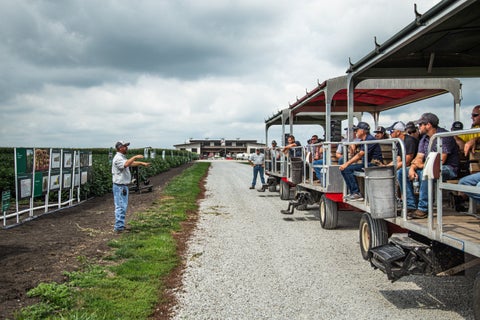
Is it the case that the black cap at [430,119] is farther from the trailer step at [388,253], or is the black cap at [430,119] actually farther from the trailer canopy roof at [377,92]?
the trailer canopy roof at [377,92]

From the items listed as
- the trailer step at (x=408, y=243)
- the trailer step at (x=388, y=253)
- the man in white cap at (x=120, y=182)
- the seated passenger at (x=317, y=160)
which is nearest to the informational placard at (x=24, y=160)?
the man in white cap at (x=120, y=182)

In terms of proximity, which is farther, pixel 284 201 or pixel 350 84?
pixel 284 201

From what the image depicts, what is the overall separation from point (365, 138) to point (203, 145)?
119 m

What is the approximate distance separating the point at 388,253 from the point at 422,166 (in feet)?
4.00

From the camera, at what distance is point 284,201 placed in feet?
50.0

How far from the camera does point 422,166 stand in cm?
515

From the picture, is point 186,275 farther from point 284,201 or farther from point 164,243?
point 284,201

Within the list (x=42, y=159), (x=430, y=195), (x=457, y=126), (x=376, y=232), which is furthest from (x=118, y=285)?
(x=42, y=159)

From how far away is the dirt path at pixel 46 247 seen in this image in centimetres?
528

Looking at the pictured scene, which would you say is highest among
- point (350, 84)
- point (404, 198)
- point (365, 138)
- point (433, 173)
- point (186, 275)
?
point (350, 84)

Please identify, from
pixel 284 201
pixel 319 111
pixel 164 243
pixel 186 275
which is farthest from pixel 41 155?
pixel 319 111

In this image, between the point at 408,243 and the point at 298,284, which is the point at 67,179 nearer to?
the point at 298,284

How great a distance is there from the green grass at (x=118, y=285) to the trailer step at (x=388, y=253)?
8.26ft

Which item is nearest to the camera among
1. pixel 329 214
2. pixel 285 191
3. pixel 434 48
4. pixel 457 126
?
pixel 434 48
